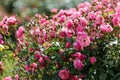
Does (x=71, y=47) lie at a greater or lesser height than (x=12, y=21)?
lesser

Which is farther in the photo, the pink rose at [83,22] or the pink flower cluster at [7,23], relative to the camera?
the pink flower cluster at [7,23]

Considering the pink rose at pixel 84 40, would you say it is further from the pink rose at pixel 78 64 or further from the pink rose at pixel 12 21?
the pink rose at pixel 12 21

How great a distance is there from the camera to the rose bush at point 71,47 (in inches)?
152

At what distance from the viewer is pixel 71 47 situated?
405 centimetres

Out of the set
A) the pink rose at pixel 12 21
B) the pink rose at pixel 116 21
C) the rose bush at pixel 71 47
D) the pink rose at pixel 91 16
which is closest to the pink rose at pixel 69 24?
the rose bush at pixel 71 47

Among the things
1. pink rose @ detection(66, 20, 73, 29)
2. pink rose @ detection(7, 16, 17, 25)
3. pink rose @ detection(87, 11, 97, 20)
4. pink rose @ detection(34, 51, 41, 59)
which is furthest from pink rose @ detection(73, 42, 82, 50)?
pink rose @ detection(7, 16, 17, 25)

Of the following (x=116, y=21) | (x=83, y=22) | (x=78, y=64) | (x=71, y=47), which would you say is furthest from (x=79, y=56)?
(x=116, y=21)

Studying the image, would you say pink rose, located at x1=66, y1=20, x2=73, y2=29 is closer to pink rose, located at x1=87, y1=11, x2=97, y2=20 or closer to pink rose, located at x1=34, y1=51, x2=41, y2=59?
pink rose, located at x1=87, y1=11, x2=97, y2=20

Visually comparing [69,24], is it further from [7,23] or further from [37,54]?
[7,23]

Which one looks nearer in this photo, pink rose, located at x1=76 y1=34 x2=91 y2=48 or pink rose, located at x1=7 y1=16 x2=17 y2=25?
pink rose, located at x1=76 y1=34 x2=91 y2=48

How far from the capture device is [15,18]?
14.6 feet

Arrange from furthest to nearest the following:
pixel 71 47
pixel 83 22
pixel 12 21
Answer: pixel 12 21
pixel 71 47
pixel 83 22

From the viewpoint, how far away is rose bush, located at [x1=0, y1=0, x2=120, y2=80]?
12.6 ft

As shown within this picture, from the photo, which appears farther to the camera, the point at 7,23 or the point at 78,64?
the point at 7,23
